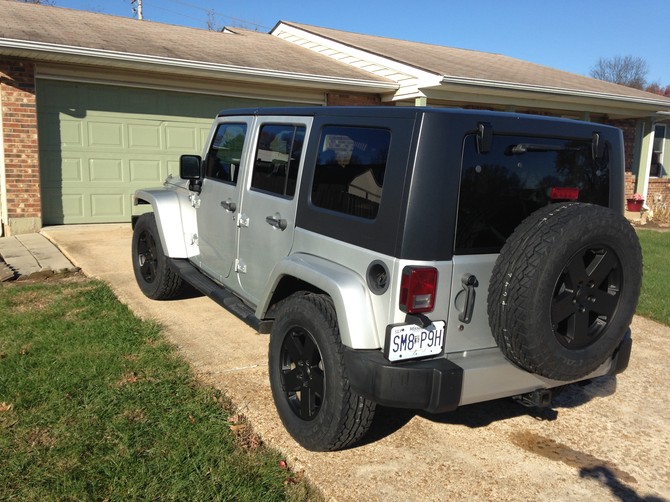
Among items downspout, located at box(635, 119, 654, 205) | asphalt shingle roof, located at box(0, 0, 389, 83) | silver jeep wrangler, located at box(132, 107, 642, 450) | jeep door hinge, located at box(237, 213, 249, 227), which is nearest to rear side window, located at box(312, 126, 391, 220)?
silver jeep wrangler, located at box(132, 107, 642, 450)

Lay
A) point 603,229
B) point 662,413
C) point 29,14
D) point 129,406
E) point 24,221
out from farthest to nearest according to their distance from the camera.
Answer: point 29,14 → point 24,221 → point 662,413 → point 129,406 → point 603,229

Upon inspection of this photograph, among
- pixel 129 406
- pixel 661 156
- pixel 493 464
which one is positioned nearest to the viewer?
pixel 493 464

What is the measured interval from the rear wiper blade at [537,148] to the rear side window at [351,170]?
0.66 meters

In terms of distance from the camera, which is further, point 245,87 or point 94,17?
point 94,17

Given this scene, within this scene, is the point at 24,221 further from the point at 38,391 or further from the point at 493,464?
the point at 493,464

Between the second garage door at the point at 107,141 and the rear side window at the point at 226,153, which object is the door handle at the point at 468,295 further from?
the second garage door at the point at 107,141

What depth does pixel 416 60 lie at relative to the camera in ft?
42.1

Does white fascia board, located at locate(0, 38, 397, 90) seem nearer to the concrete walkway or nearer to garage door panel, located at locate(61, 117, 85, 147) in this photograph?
garage door panel, located at locate(61, 117, 85, 147)

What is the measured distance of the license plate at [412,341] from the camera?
2.95 m

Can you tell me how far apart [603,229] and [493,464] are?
144 centimetres

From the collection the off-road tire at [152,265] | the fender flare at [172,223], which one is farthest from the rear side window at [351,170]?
the off-road tire at [152,265]

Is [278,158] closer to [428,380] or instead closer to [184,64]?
[428,380]

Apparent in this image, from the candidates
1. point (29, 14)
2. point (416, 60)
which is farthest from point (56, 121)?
point (416, 60)

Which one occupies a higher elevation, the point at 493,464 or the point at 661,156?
the point at 661,156
